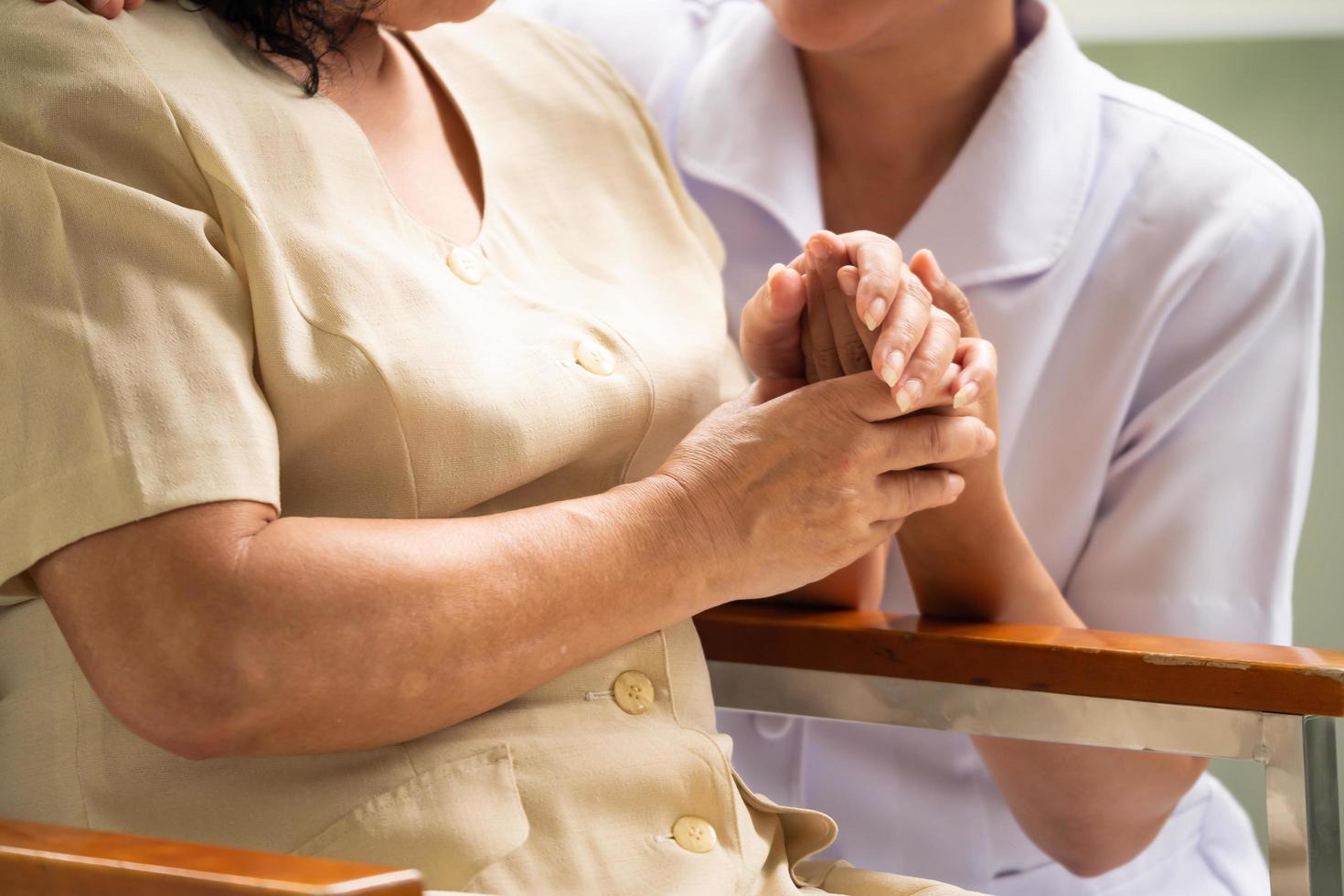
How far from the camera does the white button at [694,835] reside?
0.98 m

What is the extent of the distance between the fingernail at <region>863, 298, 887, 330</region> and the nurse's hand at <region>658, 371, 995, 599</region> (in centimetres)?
6

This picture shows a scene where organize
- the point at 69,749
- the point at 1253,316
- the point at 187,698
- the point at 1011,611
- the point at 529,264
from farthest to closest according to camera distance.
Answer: the point at 1253,316 < the point at 1011,611 < the point at 529,264 < the point at 69,749 < the point at 187,698

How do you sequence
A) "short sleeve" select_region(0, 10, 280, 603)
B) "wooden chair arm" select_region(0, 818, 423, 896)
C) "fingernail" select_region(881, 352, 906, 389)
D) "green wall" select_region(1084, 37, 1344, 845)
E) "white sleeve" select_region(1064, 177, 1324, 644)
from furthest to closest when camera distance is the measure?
1. "green wall" select_region(1084, 37, 1344, 845)
2. "white sleeve" select_region(1064, 177, 1324, 644)
3. "fingernail" select_region(881, 352, 906, 389)
4. "short sleeve" select_region(0, 10, 280, 603)
5. "wooden chair arm" select_region(0, 818, 423, 896)

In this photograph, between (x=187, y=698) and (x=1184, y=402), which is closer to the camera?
(x=187, y=698)

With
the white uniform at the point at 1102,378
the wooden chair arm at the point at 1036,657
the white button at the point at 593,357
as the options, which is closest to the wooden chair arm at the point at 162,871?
the white button at the point at 593,357

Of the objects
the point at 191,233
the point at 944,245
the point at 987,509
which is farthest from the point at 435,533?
the point at 944,245

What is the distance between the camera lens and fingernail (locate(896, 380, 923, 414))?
1.01m

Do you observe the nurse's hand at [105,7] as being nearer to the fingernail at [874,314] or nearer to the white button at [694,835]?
the fingernail at [874,314]

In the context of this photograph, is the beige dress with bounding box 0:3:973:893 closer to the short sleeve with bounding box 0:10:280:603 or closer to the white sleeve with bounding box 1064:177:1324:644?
the short sleeve with bounding box 0:10:280:603

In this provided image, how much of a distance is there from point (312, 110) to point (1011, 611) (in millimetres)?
761

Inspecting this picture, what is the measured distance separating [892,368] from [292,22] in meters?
0.51

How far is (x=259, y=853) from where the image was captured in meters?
0.65

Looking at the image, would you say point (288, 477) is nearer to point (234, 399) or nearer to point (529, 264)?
point (234, 399)

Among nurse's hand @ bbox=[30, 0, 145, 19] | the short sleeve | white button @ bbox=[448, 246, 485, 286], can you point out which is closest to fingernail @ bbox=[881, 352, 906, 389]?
white button @ bbox=[448, 246, 485, 286]
